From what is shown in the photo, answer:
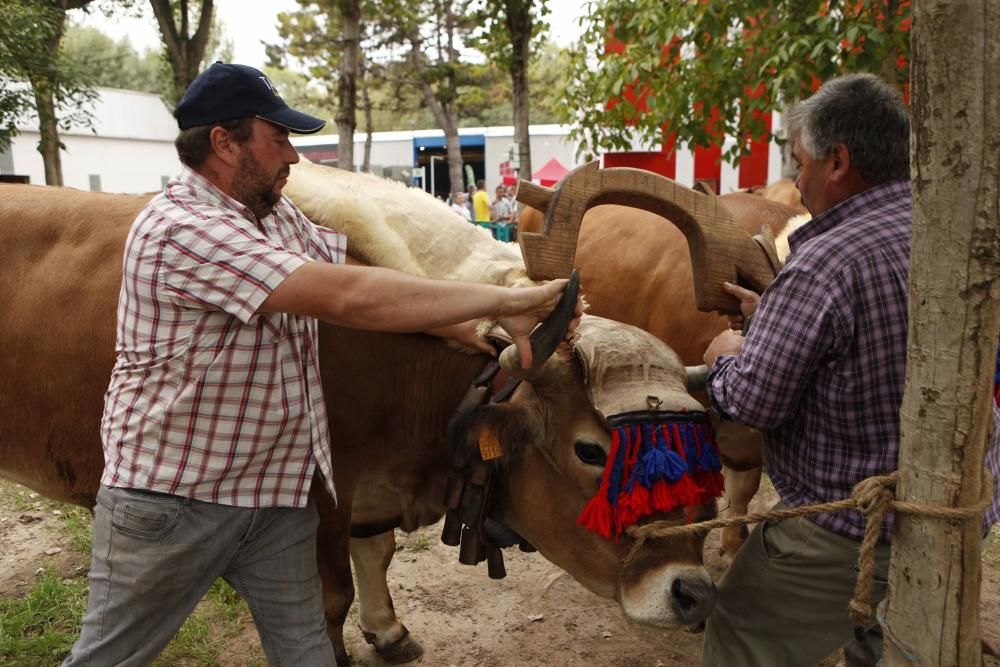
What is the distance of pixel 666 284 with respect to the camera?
4.66m

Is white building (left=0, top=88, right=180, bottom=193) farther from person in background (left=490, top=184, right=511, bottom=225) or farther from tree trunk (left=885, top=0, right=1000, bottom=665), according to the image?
tree trunk (left=885, top=0, right=1000, bottom=665)

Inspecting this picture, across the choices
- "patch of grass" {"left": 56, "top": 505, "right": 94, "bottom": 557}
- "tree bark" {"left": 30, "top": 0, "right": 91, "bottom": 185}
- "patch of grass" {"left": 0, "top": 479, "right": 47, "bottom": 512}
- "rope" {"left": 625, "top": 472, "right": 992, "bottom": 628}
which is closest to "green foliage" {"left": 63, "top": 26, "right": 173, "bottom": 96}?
"tree bark" {"left": 30, "top": 0, "right": 91, "bottom": 185}

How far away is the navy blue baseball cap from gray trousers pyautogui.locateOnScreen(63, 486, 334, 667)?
1.00m

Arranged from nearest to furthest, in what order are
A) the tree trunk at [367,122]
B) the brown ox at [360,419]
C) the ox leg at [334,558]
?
the brown ox at [360,419], the ox leg at [334,558], the tree trunk at [367,122]

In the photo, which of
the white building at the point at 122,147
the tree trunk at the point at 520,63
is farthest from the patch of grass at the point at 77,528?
the white building at the point at 122,147

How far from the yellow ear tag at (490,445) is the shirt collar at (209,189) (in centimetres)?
101

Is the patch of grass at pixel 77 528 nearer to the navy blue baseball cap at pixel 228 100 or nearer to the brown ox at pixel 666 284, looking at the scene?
the brown ox at pixel 666 284

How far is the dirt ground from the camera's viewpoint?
13.0 ft

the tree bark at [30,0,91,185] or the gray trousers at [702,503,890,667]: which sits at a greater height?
the tree bark at [30,0,91,185]

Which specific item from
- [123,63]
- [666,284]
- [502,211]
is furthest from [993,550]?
[123,63]

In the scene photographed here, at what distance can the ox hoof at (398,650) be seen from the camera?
389 centimetres

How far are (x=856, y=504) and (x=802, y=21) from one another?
497 centimetres

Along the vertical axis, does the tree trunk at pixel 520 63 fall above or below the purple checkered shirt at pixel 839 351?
above

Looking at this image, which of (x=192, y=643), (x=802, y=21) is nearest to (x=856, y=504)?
(x=192, y=643)
